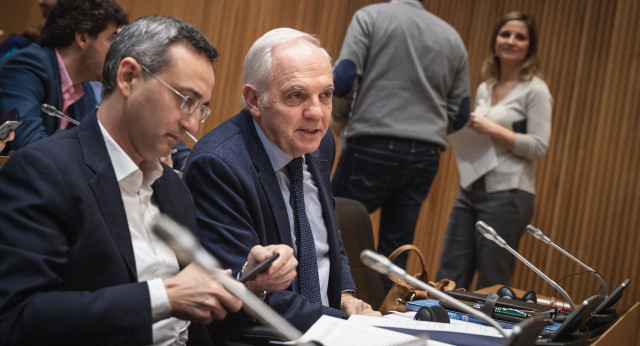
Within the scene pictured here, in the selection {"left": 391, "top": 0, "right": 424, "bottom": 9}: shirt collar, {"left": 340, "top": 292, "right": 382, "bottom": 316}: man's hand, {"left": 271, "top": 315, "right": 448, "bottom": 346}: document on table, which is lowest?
{"left": 340, "top": 292, "right": 382, "bottom": 316}: man's hand

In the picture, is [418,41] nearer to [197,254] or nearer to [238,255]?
[238,255]

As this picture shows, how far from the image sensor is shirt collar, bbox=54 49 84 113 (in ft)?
10.3

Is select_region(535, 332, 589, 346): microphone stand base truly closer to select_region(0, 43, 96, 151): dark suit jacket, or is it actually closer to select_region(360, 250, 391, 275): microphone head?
select_region(360, 250, 391, 275): microphone head

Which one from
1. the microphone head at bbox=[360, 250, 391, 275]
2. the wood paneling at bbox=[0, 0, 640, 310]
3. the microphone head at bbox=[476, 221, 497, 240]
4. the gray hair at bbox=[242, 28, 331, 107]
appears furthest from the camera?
the wood paneling at bbox=[0, 0, 640, 310]

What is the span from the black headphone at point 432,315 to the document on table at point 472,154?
232cm

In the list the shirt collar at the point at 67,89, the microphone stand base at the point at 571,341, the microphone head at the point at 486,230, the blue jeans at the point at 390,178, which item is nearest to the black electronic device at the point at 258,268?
the microphone stand base at the point at 571,341

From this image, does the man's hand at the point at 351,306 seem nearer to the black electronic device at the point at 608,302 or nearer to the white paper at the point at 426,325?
the white paper at the point at 426,325

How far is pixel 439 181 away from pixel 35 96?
150 inches

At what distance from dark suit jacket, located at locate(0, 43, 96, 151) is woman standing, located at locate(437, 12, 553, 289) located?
2.25 meters

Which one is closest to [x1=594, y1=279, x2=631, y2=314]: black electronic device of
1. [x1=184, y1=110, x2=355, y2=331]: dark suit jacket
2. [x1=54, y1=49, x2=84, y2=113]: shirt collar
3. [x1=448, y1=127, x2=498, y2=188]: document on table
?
[x1=184, y1=110, x2=355, y2=331]: dark suit jacket

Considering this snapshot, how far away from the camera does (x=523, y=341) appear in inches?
58.4

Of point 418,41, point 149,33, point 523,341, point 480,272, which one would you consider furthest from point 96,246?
point 480,272

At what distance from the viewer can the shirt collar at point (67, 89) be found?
10.3ft

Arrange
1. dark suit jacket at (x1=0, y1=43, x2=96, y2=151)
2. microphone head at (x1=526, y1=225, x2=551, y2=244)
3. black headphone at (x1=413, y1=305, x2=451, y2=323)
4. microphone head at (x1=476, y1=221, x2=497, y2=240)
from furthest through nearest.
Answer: dark suit jacket at (x1=0, y1=43, x2=96, y2=151), microphone head at (x1=526, y1=225, x2=551, y2=244), microphone head at (x1=476, y1=221, x2=497, y2=240), black headphone at (x1=413, y1=305, x2=451, y2=323)
